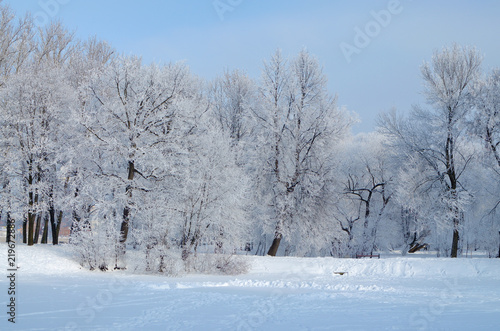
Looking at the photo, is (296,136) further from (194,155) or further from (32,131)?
(32,131)

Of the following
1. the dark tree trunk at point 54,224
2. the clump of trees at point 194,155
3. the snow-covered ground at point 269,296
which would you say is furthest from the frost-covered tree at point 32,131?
the snow-covered ground at point 269,296

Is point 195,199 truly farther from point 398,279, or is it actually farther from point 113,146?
point 398,279

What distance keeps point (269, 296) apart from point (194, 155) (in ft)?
35.2

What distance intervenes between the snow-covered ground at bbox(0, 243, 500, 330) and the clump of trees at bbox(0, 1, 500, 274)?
2.38 m

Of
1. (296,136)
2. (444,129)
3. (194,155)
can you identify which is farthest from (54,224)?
(444,129)

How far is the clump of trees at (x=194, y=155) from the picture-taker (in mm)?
20734

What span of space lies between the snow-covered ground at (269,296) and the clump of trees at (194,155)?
2381 millimetres

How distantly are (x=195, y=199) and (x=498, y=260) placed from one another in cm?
1552

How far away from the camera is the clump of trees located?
20.7m

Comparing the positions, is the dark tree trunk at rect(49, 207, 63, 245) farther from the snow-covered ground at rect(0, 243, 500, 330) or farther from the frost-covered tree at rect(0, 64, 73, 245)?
the snow-covered ground at rect(0, 243, 500, 330)

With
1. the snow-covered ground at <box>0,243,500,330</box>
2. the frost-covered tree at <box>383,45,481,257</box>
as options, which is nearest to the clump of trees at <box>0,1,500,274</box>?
the frost-covered tree at <box>383,45,481,257</box>

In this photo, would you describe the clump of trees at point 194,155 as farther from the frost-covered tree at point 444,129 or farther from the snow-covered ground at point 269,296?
the snow-covered ground at point 269,296

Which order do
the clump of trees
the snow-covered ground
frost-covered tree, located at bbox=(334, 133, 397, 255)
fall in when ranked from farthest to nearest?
frost-covered tree, located at bbox=(334, 133, 397, 255) < the clump of trees < the snow-covered ground

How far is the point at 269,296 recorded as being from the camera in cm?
1404
